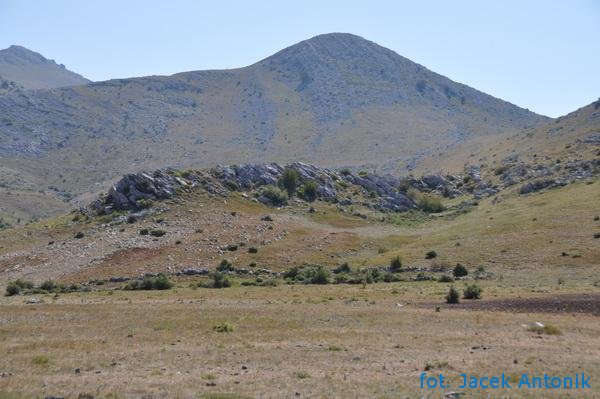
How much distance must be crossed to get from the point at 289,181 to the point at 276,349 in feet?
249

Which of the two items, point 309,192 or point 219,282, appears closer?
point 219,282

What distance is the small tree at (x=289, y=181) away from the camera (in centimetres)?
9875

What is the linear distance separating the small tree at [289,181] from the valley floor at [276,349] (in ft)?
192

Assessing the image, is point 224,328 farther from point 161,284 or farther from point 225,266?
point 225,266

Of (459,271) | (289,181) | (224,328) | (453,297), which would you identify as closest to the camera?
(224,328)

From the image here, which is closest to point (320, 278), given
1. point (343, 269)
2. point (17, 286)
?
point (343, 269)

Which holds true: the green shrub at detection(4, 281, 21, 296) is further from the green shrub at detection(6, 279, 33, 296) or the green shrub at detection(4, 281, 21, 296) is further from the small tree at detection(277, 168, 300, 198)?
the small tree at detection(277, 168, 300, 198)

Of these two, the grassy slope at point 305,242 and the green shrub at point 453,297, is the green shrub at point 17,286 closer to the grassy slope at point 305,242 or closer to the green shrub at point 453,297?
the grassy slope at point 305,242

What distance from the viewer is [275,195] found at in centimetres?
9294

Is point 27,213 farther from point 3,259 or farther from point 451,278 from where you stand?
point 451,278

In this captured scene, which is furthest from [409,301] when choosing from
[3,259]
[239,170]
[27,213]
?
[27,213]

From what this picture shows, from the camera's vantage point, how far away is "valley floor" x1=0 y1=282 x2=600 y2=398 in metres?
18.3

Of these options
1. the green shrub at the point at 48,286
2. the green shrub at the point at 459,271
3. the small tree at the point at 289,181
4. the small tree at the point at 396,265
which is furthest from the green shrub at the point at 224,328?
the small tree at the point at 289,181

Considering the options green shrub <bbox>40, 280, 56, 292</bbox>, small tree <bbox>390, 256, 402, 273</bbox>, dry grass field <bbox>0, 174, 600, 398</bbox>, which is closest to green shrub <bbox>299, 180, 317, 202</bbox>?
dry grass field <bbox>0, 174, 600, 398</bbox>
